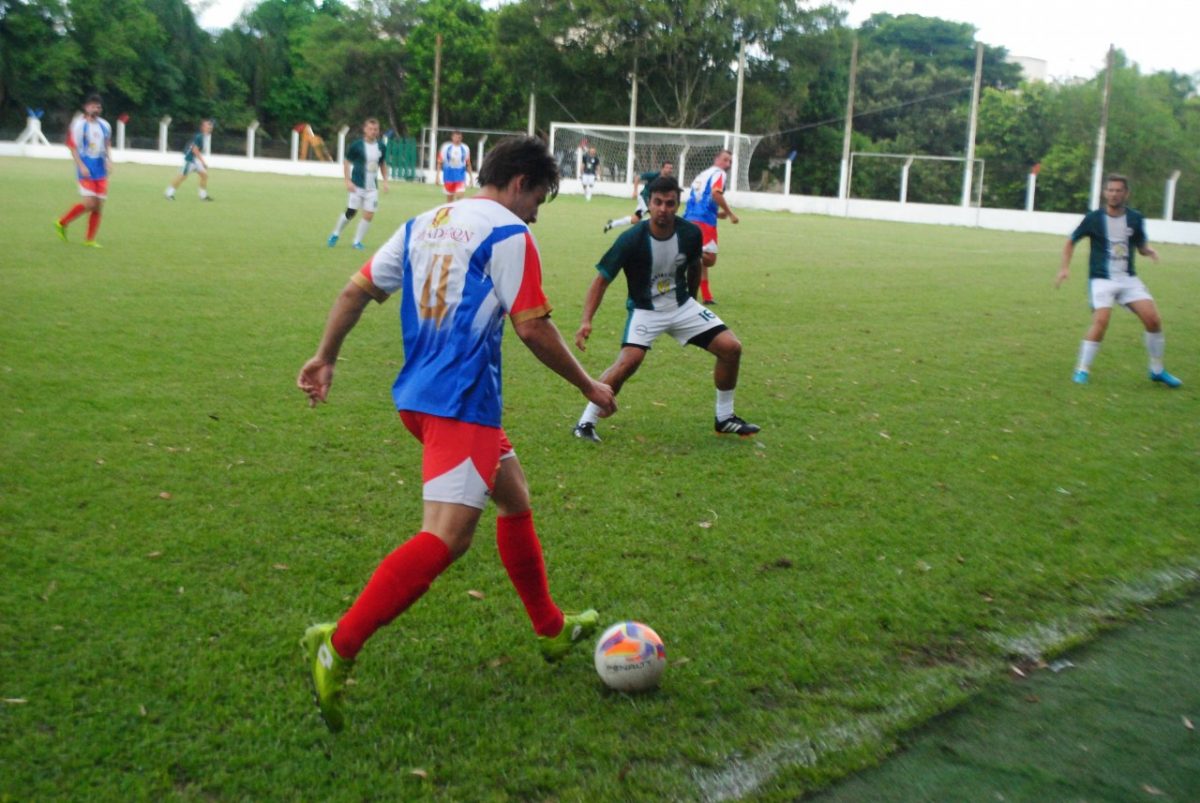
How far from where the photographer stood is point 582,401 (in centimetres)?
835

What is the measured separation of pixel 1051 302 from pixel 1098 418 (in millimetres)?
8052

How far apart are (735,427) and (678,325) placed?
0.74m

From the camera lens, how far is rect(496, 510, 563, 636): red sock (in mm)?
4008

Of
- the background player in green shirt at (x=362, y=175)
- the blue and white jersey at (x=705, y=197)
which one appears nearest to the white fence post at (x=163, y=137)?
the background player in green shirt at (x=362, y=175)

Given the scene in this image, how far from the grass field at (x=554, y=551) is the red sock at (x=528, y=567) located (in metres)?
0.19

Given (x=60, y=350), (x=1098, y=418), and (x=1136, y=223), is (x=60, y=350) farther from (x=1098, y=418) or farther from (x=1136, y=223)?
(x=1136, y=223)

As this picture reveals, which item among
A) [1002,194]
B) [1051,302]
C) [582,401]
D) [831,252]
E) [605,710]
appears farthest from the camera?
[1002,194]

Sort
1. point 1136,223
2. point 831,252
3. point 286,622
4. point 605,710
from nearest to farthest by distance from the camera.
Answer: point 605,710
point 286,622
point 1136,223
point 831,252

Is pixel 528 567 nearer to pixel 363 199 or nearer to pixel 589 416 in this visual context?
pixel 589 416

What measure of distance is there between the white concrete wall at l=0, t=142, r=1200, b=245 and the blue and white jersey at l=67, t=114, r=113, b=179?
29463mm

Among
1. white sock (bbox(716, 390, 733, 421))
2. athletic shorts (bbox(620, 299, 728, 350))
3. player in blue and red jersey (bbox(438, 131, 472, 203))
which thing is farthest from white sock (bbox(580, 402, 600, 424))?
player in blue and red jersey (bbox(438, 131, 472, 203))

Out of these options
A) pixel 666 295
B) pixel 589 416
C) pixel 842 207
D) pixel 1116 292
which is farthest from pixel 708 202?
pixel 842 207

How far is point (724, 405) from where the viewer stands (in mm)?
7609

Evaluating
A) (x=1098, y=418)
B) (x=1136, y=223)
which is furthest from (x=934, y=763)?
(x=1136, y=223)
